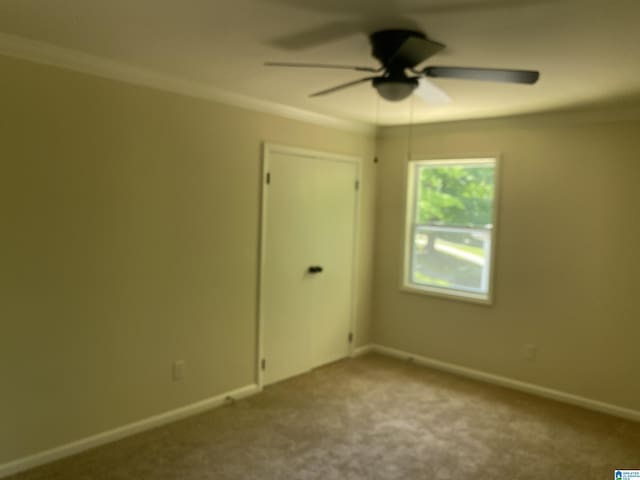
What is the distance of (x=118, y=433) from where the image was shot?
3.11 m

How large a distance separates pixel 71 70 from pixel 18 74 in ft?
0.89

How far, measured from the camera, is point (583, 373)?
3871 mm

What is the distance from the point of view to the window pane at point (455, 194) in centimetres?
438

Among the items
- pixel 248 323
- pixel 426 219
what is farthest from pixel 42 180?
pixel 426 219

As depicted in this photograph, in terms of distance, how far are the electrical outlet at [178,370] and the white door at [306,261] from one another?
0.75m

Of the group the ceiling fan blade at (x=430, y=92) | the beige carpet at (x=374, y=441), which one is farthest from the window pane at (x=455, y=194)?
the ceiling fan blade at (x=430, y=92)

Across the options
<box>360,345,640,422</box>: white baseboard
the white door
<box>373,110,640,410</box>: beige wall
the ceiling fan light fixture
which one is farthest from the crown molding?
<box>360,345,640,422</box>: white baseboard

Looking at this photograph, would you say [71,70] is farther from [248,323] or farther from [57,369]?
[248,323]

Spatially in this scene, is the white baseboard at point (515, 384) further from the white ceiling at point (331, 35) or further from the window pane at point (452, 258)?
the white ceiling at point (331, 35)

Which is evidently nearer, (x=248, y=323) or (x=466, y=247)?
(x=248, y=323)

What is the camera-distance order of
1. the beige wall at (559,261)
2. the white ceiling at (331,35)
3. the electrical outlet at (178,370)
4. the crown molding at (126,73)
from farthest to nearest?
the beige wall at (559,261) < the electrical outlet at (178,370) < the crown molding at (126,73) < the white ceiling at (331,35)

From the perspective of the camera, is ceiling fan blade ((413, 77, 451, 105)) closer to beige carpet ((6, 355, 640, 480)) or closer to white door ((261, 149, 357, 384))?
white door ((261, 149, 357, 384))

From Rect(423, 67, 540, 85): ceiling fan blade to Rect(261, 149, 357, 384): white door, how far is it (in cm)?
191

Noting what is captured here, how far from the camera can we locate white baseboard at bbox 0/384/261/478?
272 centimetres
